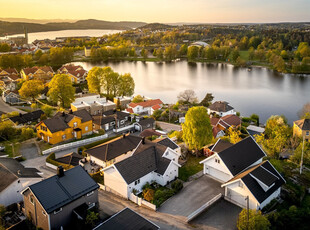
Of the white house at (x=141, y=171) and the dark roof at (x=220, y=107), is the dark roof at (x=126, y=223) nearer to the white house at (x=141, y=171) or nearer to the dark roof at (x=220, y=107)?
the white house at (x=141, y=171)

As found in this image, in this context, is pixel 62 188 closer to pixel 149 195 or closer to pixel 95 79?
pixel 149 195

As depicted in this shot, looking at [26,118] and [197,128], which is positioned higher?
[197,128]

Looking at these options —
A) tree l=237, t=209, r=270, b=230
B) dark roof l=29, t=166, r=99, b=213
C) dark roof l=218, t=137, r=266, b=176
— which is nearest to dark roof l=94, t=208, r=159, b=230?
dark roof l=29, t=166, r=99, b=213

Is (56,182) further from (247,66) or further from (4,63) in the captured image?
(247,66)

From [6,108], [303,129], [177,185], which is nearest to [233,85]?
[303,129]

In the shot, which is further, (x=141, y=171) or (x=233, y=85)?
(x=233, y=85)

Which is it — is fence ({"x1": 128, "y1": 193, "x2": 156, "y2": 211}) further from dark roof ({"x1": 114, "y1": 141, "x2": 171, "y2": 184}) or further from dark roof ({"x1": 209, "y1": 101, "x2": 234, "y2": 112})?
dark roof ({"x1": 209, "y1": 101, "x2": 234, "y2": 112})

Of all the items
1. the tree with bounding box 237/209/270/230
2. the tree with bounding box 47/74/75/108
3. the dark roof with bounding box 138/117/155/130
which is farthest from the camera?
the tree with bounding box 47/74/75/108
